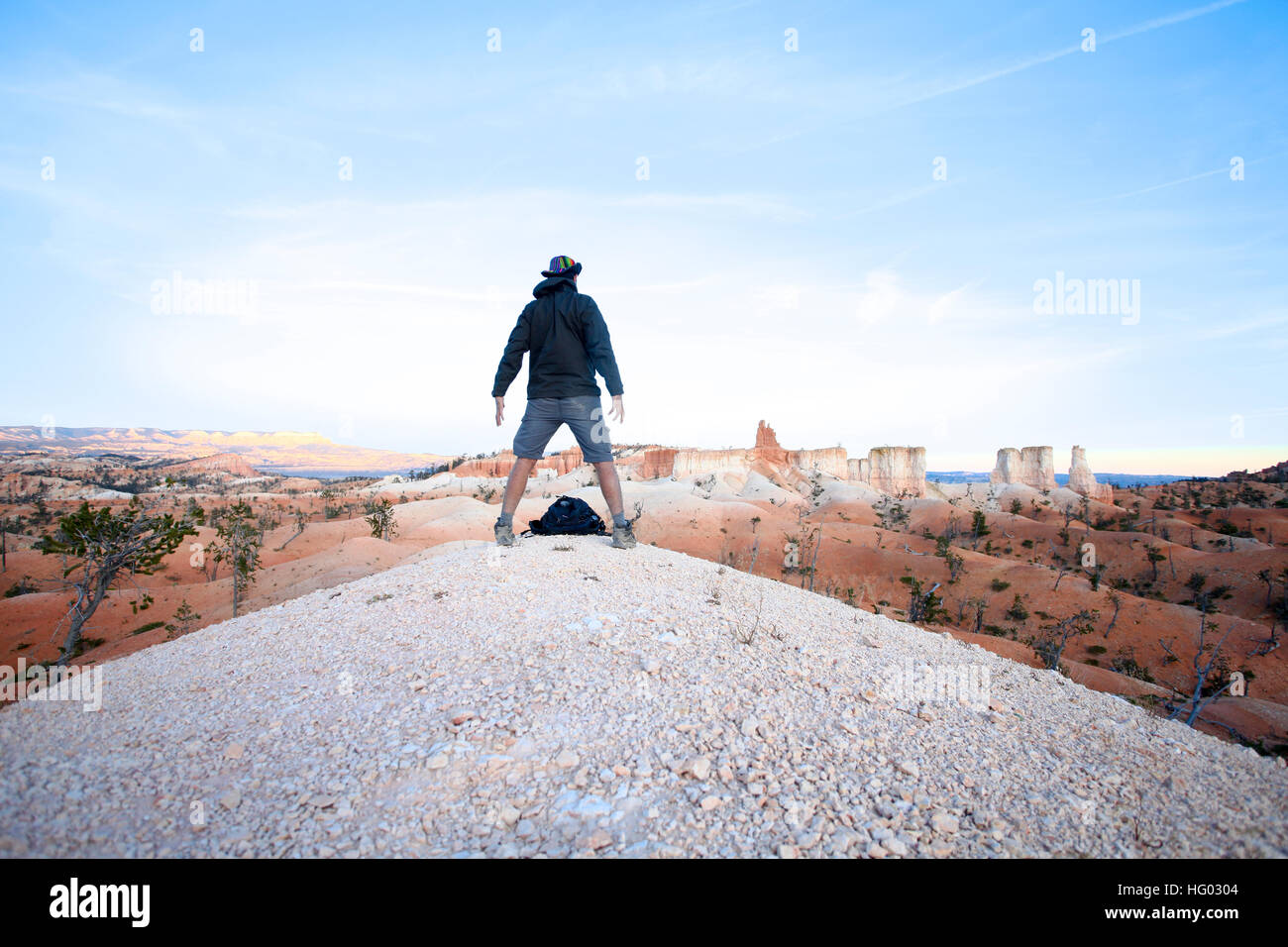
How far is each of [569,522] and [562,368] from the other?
2372 mm

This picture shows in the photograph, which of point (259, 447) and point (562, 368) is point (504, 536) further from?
point (259, 447)

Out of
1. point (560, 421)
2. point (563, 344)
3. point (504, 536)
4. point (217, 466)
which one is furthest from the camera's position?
point (217, 466)

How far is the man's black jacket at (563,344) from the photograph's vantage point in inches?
228

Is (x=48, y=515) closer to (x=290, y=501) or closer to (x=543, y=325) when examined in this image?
(x=290, y=501)

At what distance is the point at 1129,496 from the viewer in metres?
50.0

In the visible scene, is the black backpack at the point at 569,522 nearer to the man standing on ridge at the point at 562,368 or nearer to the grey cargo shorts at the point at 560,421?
the man standing on ridge at the point at 562,368

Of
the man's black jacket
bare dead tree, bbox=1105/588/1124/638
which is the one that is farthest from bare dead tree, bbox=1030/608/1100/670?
the man's black jacket

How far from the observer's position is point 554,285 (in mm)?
5895

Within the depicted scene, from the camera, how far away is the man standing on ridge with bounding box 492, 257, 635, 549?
19.0 ft

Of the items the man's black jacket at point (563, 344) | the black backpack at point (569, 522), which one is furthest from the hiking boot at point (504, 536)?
the man's black jacket at point (563, 344)

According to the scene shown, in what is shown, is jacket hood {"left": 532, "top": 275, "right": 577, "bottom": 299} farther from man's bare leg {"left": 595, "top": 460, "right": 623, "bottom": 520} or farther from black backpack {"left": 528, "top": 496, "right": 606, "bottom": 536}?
black backpack {"left": 528, "top": 496, "right": 606, "bottom": 536}

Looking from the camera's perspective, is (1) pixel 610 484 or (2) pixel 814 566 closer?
(1) pixel 610 484

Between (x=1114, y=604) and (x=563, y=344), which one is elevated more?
(x=563, y=344)

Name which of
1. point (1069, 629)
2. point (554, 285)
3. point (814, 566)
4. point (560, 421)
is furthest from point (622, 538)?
point (1069, 629)
